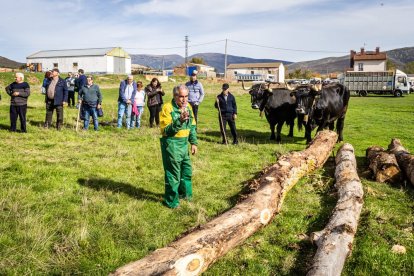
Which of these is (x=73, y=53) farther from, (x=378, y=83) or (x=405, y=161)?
(x=405, y=161)

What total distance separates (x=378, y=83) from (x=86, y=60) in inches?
1638

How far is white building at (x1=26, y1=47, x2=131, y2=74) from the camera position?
56781 mm

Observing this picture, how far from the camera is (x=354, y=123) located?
16906 millimetres

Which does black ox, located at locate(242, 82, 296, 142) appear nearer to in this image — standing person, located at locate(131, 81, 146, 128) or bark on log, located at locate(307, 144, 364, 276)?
standing person, located at locate(131, 81, 146, 128)

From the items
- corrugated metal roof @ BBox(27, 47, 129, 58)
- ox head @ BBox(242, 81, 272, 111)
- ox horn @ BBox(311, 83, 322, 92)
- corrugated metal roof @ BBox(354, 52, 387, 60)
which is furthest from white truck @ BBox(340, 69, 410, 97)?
corrugated metal roof @ BBox(354, 52, 387, 60)

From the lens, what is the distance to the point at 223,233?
450 cm

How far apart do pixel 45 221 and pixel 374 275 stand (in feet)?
14.0

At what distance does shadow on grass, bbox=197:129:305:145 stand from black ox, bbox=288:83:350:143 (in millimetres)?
799

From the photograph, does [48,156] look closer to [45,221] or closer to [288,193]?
[45,221]

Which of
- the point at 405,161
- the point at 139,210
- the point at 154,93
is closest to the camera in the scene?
the point at 139,210

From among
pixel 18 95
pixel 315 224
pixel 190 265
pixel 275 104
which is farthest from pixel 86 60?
pixel 190 265

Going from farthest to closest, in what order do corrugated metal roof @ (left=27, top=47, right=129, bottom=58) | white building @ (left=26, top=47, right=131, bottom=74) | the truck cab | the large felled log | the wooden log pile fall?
corrugated metal roof @ (left=27, top=47, right=129, bottom=58) < white building @ (left=26, top=47, right=131, bottom=74) < the truck cab < the wooden log pile < the large felled log

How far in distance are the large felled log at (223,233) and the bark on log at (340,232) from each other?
0.83 meters

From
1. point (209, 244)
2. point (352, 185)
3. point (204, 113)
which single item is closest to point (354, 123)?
point (204, 113)
